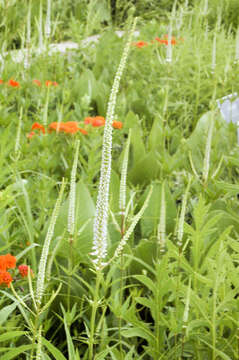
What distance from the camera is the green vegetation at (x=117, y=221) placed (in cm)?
82

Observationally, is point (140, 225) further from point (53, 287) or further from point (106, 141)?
point (106, 141)

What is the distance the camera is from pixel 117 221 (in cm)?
140

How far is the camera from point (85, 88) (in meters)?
2.67

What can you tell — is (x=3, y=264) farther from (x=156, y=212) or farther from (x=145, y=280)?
(x=156, y=212)

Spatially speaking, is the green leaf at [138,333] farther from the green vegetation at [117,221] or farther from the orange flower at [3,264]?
the orange flower at [3,264]

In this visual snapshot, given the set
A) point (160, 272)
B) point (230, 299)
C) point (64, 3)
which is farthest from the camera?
point (64, 3)

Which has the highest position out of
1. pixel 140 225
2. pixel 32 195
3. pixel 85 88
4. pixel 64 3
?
pixel 64 3

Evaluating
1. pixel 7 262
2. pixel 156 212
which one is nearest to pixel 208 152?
pixel 156 212

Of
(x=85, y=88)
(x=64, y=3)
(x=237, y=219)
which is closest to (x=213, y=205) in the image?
(x=237, y=219)

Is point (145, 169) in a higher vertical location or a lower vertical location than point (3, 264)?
higher

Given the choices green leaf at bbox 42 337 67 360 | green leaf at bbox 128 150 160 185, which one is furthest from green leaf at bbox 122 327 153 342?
green leaf at bbox 128 150 160 185

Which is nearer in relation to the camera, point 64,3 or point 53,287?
point 53,287

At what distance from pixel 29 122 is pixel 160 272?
1267mm

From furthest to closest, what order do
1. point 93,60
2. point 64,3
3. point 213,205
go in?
point 64,3 < point 93,60 < point 213,205
